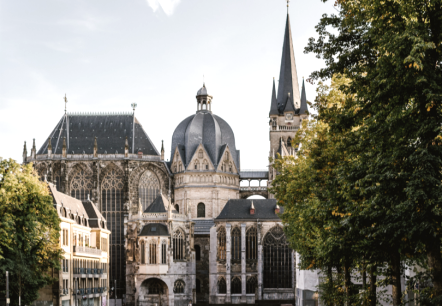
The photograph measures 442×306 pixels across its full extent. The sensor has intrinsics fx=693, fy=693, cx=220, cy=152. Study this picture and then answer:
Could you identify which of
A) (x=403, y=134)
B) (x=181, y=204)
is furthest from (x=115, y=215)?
(x=403, y=134)

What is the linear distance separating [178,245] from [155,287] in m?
6.64

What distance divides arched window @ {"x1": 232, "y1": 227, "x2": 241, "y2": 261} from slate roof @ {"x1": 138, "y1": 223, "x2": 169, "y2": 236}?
1254cm

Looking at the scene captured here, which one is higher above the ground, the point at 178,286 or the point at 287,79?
the point at 287,79

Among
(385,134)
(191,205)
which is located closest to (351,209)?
(385,134)

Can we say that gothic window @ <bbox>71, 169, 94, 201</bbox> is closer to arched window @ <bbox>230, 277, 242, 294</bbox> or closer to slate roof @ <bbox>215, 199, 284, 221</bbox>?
slate roof @ <bbox>215, 199, 284, 221</bbox>

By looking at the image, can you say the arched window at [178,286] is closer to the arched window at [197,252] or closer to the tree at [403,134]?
the arched window at [197,252]

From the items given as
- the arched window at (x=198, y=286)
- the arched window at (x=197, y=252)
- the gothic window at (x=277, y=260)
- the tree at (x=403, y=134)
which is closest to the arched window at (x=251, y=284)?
the gothic window at (x=277, y=260)

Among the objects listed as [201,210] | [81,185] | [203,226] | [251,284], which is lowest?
[251,284]

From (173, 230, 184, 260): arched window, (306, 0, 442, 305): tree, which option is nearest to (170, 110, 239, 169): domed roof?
(173, 230, 184, 260): arched window

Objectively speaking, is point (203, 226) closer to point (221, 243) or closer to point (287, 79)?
point (221, 243)

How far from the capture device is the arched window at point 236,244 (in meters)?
102

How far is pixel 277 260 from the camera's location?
102 metres

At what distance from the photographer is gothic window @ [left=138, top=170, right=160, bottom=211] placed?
107562mm

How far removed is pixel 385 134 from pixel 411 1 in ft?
14.3
